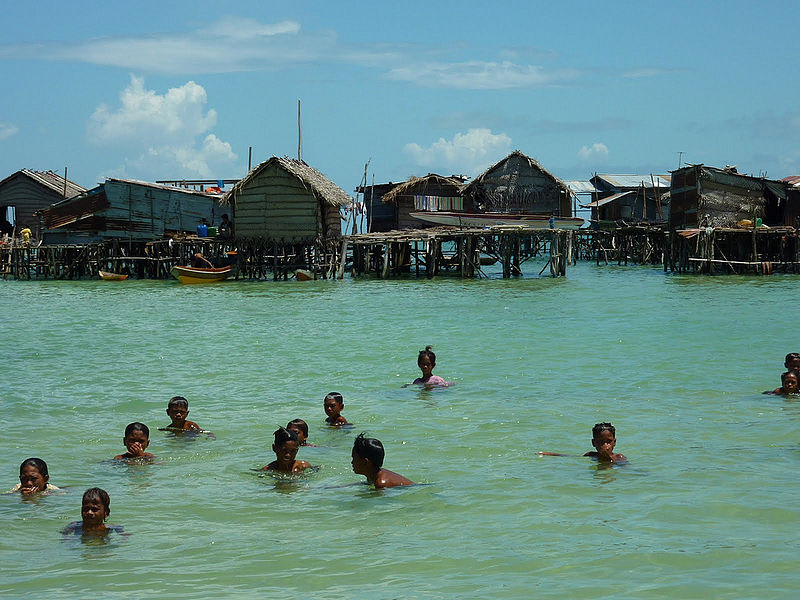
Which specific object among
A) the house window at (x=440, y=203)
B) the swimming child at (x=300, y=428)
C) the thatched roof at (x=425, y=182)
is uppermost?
the thatched roof at (x=425, y=182)

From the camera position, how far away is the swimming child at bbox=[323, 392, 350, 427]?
11633mm

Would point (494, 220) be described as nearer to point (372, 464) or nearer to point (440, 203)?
point (440, 203)

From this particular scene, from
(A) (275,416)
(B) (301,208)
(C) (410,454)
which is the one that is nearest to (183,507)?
(C) (410,454)

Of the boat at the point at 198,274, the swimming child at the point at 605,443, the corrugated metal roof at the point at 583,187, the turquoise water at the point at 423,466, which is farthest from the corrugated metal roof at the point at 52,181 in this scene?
the swimming child at the point at 605,443

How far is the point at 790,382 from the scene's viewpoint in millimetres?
12945

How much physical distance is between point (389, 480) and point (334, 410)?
284 cm

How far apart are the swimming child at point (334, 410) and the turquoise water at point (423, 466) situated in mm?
224

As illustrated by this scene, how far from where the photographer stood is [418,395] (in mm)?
13961

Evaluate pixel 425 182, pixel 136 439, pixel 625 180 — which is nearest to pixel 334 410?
pixel 136 439

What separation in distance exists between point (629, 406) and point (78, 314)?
783 inches

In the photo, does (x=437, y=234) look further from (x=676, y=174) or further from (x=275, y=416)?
(x=275, y=416)

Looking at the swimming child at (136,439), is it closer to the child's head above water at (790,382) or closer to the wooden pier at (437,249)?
the child's head above water at (790,382)

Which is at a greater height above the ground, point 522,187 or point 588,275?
point 522,187

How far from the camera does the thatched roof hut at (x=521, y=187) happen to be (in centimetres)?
5012
